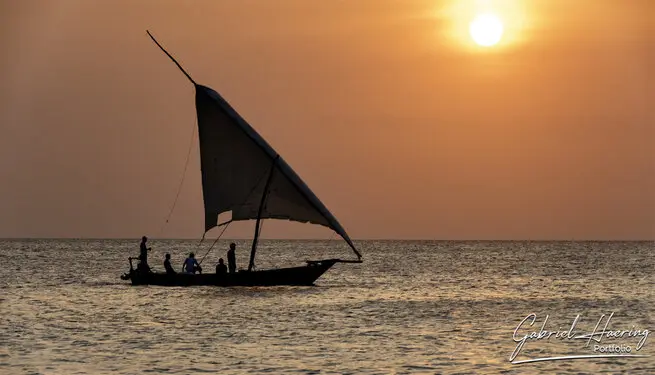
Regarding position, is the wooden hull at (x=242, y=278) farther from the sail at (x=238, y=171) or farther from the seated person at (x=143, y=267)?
the sail at (x=238, y=171)

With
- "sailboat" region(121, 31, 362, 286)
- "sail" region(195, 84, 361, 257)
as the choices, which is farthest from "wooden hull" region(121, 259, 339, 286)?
"sail" region(195, 84, 361, 257)

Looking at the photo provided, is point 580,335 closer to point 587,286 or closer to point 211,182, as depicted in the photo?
point 211,182

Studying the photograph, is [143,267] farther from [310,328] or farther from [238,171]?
[310,328]

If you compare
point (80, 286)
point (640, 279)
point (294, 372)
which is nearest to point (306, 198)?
point (80, 286)

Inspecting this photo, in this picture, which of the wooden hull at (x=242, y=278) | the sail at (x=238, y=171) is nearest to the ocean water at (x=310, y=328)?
the wooden hull at (x=242, y=278)

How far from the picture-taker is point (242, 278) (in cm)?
4675

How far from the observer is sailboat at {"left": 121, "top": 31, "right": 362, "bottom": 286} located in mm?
46719

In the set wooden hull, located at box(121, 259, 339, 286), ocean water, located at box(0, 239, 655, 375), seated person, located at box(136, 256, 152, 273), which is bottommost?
ocean water, located at box(0, 239, 655, 375)

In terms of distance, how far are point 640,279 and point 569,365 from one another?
4957 centimetres

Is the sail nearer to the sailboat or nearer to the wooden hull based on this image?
the sailboat

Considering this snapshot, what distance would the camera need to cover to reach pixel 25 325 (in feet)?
116

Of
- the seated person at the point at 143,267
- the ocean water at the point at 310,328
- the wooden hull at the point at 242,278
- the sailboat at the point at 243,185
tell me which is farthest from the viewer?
the seated person at the point at 143,267

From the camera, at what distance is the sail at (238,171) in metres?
47.1

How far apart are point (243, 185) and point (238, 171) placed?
64cm
